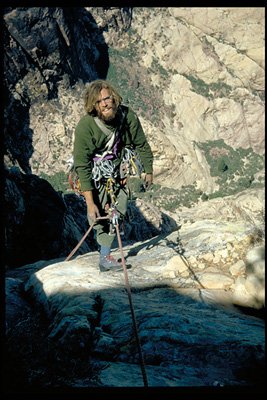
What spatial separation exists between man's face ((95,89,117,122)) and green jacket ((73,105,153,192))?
0.60 feet

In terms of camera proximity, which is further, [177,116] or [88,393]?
[177,116]

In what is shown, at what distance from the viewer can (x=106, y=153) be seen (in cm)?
469

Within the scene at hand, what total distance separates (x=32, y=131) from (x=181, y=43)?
31.3 metres

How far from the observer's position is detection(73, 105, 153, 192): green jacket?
13.9 feet

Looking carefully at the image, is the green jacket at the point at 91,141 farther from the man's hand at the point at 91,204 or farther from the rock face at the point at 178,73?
the rock face at the point at 178,73

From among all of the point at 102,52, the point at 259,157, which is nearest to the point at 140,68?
the point at 102,52

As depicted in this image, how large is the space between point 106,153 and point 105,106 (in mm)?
811

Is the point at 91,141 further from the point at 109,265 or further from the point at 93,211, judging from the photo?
the point at 109,265

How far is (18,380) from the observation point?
2.03 metres

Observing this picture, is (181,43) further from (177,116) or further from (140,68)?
(177,116)

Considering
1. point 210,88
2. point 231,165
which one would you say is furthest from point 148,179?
point 210,88

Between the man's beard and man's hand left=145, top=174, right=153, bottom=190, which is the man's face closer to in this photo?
the man's beard

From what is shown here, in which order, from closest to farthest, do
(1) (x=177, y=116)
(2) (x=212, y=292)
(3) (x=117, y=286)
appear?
1. (2) (x=212, y=292)
2. (3) (x=117, y=286)
3. (1) (x=177, y=116)

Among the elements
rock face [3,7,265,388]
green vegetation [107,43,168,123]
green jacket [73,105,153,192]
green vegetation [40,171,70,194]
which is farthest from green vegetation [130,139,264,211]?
green jacket [73,105,153,192]
